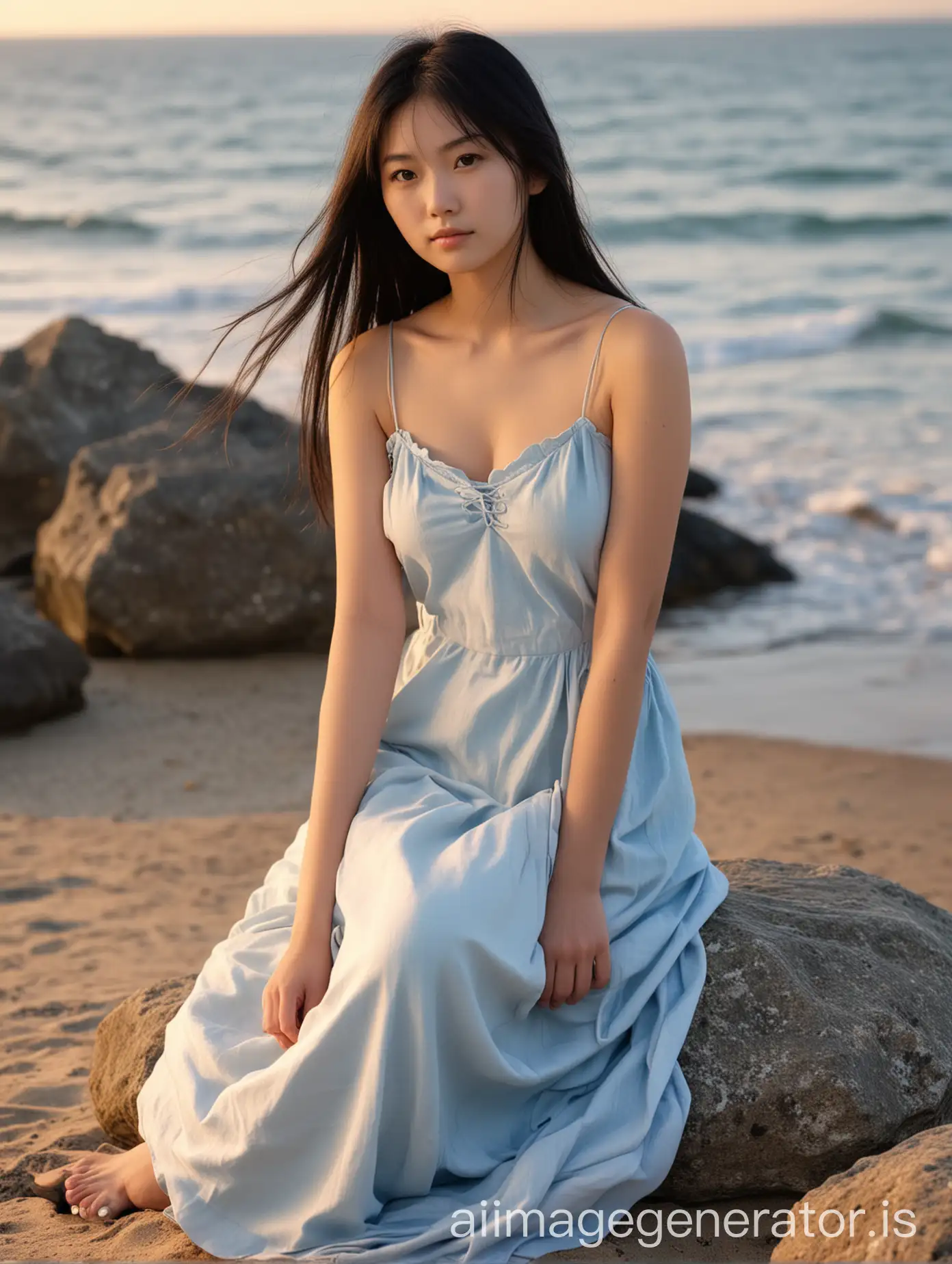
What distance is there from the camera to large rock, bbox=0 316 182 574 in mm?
7934

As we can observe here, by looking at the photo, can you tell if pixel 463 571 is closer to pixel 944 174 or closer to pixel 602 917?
pixel 602 917

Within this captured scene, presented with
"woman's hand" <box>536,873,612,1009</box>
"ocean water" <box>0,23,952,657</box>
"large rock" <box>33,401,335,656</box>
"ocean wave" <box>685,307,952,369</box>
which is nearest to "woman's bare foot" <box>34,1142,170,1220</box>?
"woman's hand" <box>536,873,612,1009</box>

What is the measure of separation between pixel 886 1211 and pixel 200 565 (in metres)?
5.09

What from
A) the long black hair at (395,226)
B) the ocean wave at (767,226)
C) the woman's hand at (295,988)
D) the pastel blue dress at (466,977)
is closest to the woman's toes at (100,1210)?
the pastel blue dress at (466,977)

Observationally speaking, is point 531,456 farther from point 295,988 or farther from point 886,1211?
point 886,1211

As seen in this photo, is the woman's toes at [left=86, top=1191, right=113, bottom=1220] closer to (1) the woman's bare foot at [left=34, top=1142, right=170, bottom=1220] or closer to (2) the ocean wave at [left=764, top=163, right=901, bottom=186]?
(1) the woman's bare foot at [left=34, top=1142, right=170, bottom=1220]

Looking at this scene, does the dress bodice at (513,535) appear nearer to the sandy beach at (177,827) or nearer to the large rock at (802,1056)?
the large rock at (802,1056)

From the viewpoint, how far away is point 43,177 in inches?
1157

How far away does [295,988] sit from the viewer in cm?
241

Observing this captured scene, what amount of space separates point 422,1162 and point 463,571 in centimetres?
99

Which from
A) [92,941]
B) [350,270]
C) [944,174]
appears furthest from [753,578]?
[944,174]

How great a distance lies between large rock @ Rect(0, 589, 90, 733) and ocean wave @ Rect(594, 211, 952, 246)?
55.2ft

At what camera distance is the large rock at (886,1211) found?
6.00ft

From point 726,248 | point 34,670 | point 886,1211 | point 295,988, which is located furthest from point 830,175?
point 886,1211
